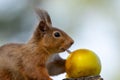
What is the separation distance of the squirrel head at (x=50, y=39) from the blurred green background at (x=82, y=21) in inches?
47.2

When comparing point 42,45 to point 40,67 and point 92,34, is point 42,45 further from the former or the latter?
point 92,34

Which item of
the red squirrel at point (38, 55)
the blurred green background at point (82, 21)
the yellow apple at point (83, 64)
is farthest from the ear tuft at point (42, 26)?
the blurred green background at point (82, 21)

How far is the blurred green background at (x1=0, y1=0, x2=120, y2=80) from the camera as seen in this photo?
286 centimetres

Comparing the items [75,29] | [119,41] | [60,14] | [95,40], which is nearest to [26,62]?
[95,40]

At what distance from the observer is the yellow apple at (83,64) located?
1217 millimetres

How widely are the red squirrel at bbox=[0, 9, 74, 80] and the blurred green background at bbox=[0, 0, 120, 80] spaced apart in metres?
1.20

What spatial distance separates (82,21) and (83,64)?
2305mm

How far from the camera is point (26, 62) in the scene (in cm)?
125

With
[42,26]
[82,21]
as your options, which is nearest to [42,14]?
[42,26]

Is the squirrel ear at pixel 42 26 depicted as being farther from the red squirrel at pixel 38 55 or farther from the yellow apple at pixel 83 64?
the yellow apple at pixel 83 64

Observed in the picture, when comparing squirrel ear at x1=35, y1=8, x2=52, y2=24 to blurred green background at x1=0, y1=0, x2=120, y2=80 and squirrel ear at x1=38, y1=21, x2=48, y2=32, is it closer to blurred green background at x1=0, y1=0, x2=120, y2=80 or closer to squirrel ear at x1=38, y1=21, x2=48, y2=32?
squirrel ear at x1=38, y1=21, x2=48, y2=32

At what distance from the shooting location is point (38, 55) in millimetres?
1321

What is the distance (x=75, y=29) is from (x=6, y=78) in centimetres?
187

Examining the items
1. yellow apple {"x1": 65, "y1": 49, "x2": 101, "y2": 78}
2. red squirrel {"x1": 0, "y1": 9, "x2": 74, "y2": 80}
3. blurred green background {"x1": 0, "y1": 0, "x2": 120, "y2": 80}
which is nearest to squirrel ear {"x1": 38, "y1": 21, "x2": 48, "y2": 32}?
red squirrel {"x1": 0, "y1": 9, "x2": 74, "y2": 80}
